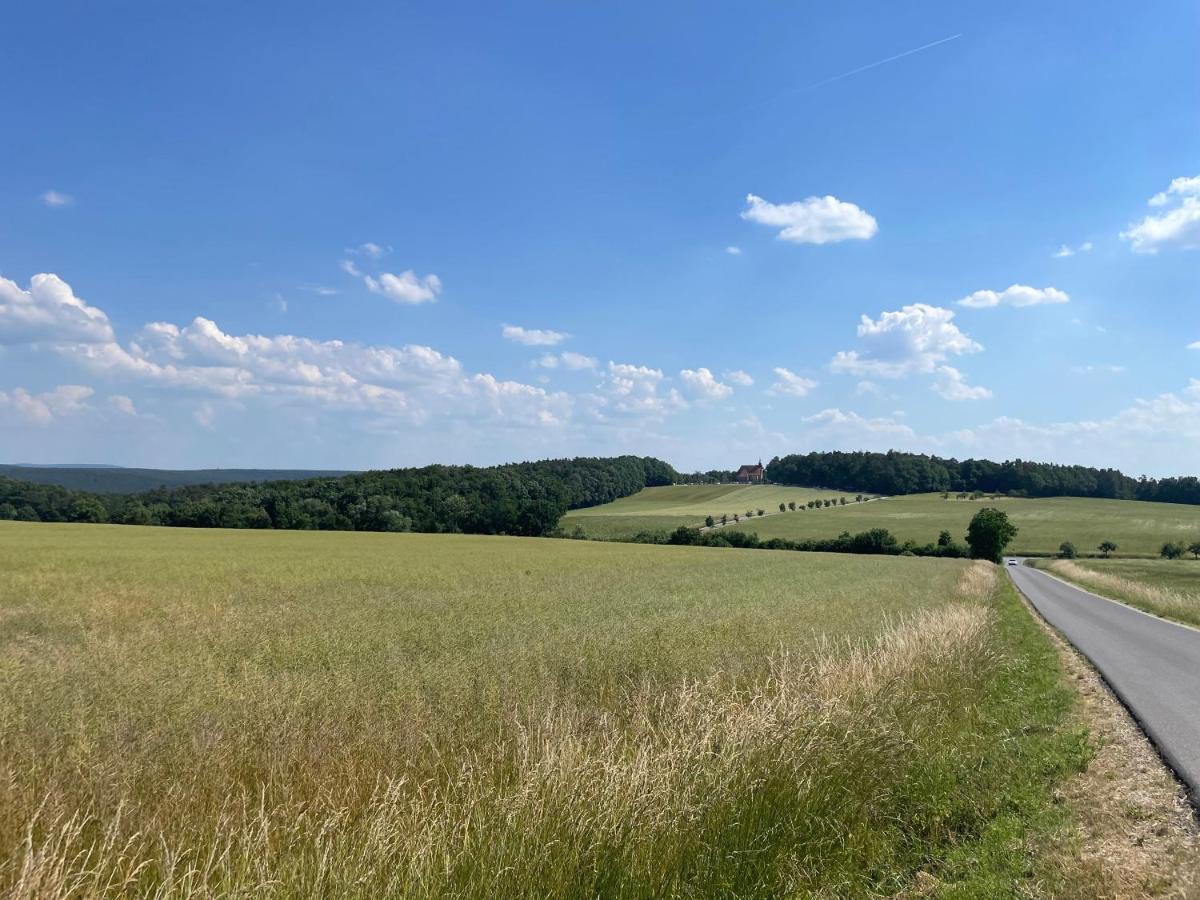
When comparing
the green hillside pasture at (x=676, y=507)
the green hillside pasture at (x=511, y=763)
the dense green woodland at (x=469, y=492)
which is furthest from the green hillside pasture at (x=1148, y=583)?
the green hillside pasture at (x=676, y=507)

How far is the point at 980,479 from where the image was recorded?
154m

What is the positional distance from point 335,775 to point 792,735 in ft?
13.1

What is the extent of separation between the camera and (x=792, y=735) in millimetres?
6508

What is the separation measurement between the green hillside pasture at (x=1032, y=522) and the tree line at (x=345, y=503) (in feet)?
108

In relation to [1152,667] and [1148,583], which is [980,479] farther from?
[1152,667]

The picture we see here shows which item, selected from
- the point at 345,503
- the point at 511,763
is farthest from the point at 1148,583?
the point at 345,503

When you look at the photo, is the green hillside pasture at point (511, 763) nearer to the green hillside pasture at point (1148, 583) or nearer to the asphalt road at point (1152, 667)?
the asphalt road at point (1152, 667)

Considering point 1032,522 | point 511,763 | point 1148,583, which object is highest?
point 511,763

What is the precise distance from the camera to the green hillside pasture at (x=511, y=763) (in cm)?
443

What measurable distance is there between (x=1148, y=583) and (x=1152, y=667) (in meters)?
40.8

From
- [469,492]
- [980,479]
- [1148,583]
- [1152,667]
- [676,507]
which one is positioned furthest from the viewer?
[980,479]

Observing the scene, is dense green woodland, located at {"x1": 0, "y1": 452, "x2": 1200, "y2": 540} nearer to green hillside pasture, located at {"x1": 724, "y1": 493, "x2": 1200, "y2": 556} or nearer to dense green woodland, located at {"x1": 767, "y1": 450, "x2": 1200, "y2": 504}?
dense green woodland, located at {"x1": 767, "y1": 450, "x2": 1200, "y2": 504}

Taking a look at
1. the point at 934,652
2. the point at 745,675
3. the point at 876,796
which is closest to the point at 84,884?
the point at 876,796

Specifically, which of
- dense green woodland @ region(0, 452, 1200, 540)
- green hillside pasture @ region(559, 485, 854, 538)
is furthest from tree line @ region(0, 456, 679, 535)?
green hillside pasture @ region(559, 485, 854, 538)
